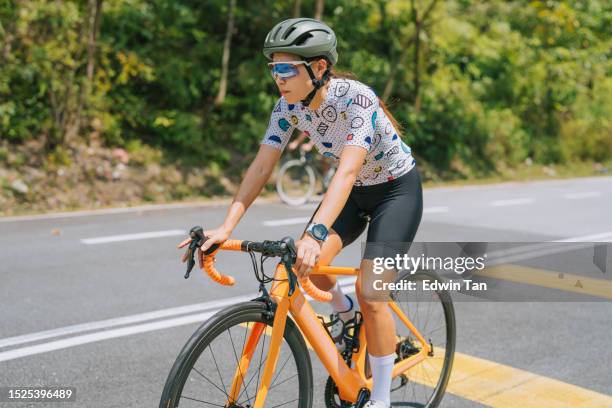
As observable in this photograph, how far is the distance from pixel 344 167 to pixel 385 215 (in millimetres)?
474

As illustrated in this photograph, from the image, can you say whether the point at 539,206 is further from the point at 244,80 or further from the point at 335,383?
the point at 335,383

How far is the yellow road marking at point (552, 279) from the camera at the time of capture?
270 inches

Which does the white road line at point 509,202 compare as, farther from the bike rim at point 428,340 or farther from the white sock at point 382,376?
the white sock at point 382,376

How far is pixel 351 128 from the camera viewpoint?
315cm

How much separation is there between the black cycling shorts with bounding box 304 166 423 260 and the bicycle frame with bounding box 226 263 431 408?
19cm

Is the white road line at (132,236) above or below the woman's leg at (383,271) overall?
below

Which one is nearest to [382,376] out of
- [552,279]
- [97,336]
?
[97,336]

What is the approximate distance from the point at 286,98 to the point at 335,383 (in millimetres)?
1289

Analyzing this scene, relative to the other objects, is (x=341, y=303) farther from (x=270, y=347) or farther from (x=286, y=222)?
(x=286, y=222)

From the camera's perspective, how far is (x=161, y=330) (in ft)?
17.7

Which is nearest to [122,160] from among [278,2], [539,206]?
[278,2]

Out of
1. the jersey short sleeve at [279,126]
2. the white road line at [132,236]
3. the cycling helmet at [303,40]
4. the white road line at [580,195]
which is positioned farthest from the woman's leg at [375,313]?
the white road line at [580,195]

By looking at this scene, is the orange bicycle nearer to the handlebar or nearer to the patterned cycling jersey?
the handlebar

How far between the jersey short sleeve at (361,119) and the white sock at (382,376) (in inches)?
37.9
